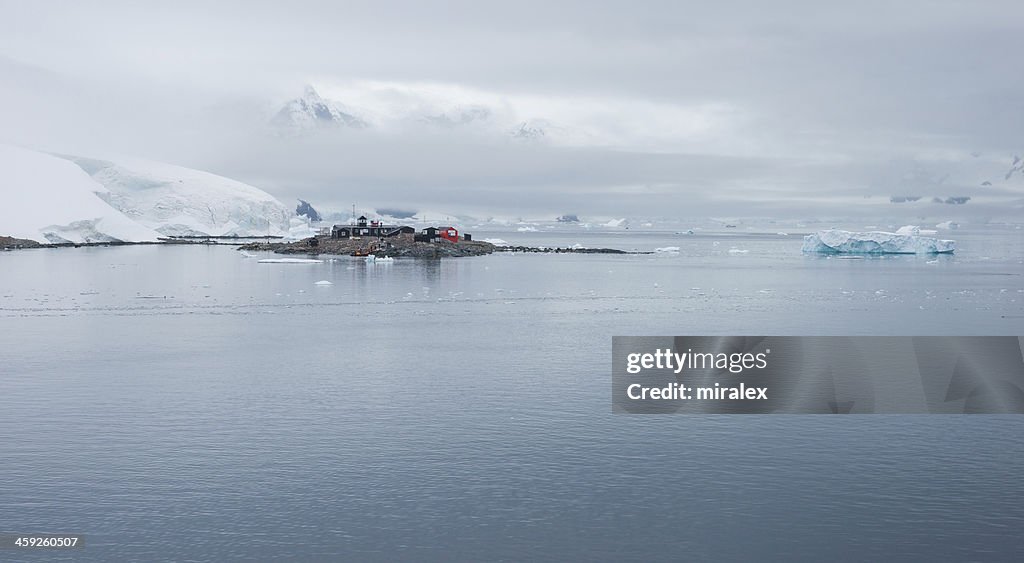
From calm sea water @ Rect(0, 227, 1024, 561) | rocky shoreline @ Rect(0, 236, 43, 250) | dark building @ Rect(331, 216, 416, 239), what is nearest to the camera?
calm sea water @ Rect(0, 227, 1024, 561)

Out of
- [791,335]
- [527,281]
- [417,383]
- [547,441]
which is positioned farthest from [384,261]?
[547,441]

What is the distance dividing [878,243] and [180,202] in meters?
127

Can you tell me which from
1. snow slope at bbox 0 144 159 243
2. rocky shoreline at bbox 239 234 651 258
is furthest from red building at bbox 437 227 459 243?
snow slope at bbox 0 144 159 243

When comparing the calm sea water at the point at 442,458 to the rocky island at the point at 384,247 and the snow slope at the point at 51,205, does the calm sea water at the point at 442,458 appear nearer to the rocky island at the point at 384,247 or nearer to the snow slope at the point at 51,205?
the rocky island at the point at 384,247

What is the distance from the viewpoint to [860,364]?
98.0ft

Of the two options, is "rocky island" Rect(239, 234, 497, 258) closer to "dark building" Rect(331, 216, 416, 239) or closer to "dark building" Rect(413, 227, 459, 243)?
"dark building" Rect(413, 227, 459, 243)

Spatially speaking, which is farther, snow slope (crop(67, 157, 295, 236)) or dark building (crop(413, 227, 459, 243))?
snow slope (crop(67, 157, 295, 236))

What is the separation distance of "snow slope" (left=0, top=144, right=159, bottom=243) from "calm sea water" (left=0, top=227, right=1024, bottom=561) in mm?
98023

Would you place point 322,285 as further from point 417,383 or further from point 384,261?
point 417,383

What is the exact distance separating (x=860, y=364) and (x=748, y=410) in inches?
304

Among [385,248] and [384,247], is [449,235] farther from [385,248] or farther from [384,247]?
[385,248]

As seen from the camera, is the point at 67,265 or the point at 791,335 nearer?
the point at 791,335

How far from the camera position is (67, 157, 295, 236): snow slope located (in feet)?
544

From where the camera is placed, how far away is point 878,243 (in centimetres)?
10706
